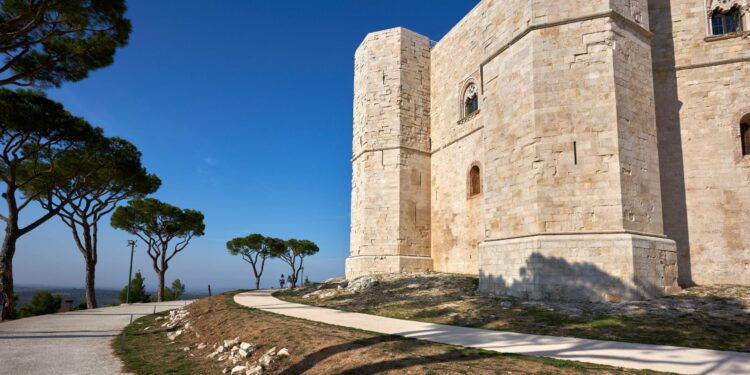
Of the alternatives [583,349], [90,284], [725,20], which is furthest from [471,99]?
[90,284]

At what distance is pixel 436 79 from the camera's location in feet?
72.9

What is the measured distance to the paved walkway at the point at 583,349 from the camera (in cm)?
560

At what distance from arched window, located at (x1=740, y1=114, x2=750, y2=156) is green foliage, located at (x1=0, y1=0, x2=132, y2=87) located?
19997mm

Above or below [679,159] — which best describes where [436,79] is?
above

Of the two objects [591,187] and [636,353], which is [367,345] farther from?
[591,187]

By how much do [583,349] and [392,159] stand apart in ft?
49.7

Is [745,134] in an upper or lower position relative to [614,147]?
upper

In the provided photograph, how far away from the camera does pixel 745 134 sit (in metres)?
13.2

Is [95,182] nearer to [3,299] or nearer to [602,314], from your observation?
[3,299]

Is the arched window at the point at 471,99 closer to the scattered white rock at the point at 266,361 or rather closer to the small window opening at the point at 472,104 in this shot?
the small window opening at the point at 472,104

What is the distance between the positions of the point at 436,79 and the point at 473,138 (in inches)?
203

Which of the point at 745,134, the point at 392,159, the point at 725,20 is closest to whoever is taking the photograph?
the point at 745,134

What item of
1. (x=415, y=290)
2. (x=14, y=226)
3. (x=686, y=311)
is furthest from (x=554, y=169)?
(x=14, y=226)

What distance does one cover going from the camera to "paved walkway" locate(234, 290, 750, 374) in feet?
18.4
